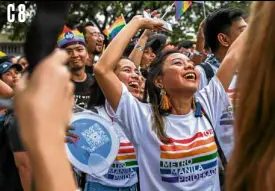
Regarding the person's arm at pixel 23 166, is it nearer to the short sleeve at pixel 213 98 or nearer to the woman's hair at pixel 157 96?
the woman's hair at pixel 157 96

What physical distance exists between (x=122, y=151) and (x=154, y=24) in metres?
0.90

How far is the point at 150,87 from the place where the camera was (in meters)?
3.40

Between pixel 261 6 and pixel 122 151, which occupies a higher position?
pixel 261 6

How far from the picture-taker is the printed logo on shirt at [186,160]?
2.92 meters

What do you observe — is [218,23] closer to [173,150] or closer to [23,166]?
[173,150]

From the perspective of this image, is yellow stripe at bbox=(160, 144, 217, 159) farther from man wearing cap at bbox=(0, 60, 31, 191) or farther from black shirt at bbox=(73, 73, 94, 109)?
black shirt at bbox=(73, 73, 94, 109)

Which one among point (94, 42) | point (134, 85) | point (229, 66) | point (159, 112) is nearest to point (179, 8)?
point (94, 42)

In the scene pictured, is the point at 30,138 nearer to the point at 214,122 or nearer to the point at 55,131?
the point at 55,131

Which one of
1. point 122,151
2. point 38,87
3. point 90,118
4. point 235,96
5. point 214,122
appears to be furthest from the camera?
point 122,151

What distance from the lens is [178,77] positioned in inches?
128

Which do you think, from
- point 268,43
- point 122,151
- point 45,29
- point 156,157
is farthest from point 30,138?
point 122,151

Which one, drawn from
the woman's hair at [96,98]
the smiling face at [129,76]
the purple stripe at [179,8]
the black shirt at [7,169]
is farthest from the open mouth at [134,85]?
the purple stripe at [179,8]

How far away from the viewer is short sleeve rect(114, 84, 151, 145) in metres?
2.97

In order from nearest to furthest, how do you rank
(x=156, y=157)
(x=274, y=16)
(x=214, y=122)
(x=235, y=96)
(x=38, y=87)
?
1. (x=38, y=87)
2. (x=274, y=16)
3. (x=235, y=96)
4. (x=156, y=157)
5. (x=214, y=122)
